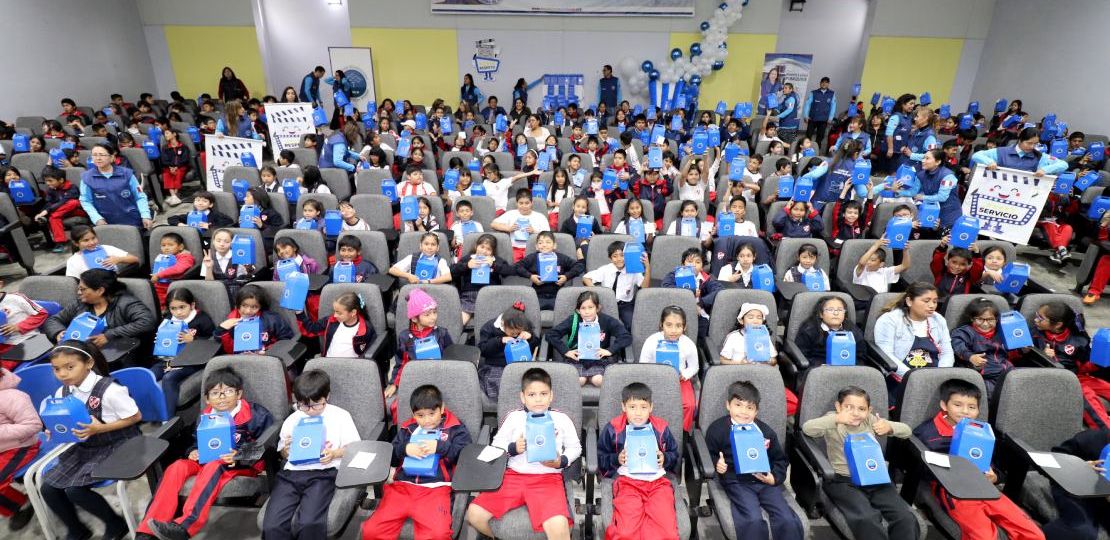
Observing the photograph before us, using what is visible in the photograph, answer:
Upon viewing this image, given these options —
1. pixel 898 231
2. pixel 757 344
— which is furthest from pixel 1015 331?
pixel 757 344

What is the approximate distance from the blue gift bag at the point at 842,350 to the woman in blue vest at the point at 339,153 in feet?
17.9

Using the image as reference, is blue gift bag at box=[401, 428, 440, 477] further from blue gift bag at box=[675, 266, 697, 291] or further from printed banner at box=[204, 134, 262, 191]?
printed banner at box=[204, 134, 262, 191]

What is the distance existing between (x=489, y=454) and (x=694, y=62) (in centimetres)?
1094

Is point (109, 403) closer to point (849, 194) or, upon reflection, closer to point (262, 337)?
point (262, 337)

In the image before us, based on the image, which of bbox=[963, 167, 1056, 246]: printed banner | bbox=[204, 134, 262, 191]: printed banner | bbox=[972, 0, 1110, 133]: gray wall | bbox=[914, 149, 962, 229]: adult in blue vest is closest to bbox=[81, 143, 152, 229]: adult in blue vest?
bbox=[204, 134, 262, 191]: printed banner

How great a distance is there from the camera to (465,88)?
11.2 metres

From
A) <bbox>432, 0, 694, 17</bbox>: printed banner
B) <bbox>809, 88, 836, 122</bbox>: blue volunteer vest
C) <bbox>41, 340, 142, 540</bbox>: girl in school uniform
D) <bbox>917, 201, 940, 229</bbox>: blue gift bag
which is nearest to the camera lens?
<bbox>41, 340, 142, 540</bbox>: girl in school uniform

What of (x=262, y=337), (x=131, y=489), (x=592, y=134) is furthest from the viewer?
(x=592, y=134)

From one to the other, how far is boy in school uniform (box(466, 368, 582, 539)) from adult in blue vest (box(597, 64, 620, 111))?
9.77m

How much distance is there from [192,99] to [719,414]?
1337cm

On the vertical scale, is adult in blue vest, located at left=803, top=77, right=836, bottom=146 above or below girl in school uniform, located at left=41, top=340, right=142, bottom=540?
above

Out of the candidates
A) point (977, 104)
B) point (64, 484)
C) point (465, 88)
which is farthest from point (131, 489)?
point (977, 104)

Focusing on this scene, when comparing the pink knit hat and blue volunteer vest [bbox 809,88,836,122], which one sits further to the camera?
blue volunteer vest [bbox 809,88,836,122]

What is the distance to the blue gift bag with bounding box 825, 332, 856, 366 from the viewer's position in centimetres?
280
